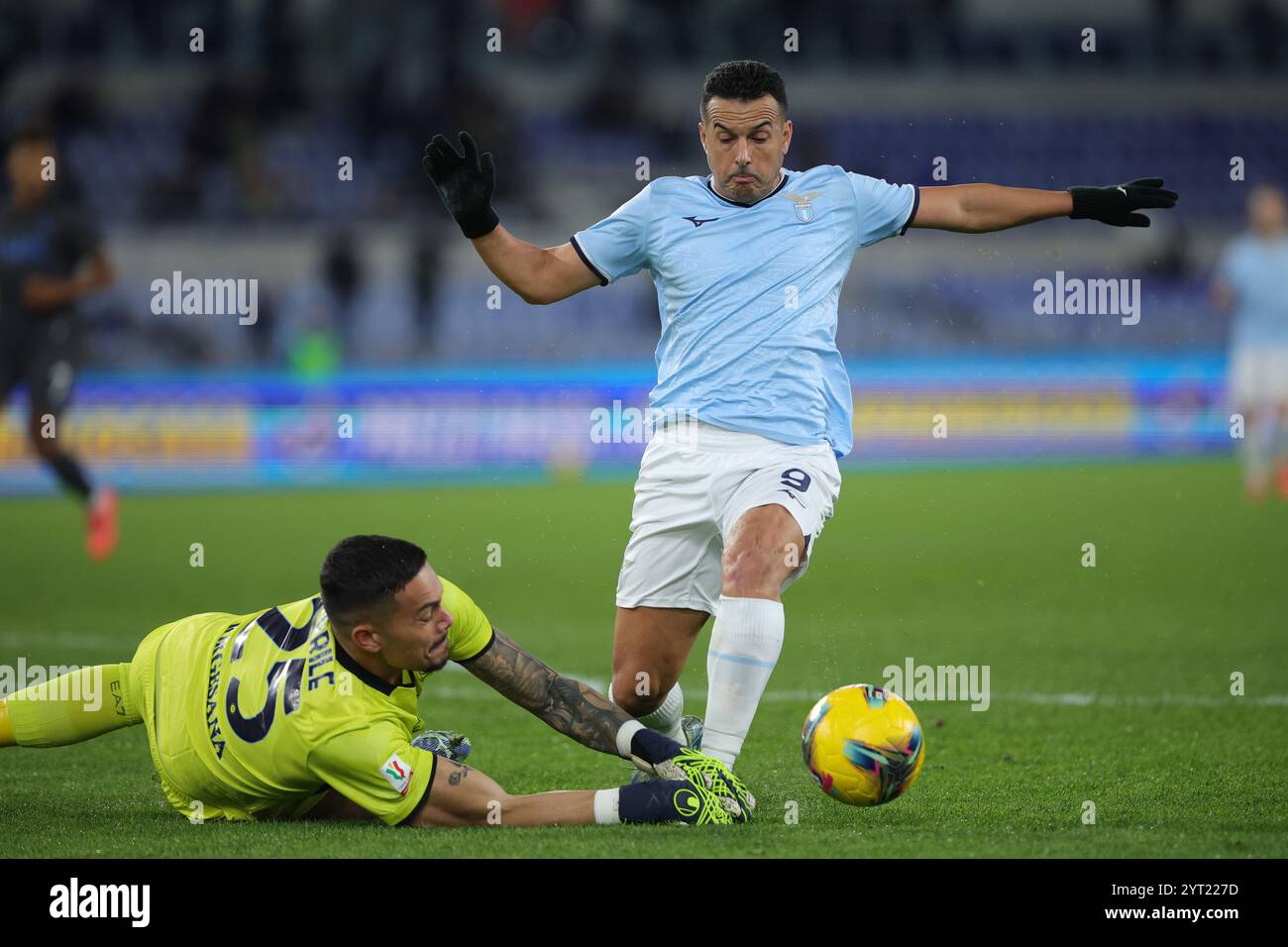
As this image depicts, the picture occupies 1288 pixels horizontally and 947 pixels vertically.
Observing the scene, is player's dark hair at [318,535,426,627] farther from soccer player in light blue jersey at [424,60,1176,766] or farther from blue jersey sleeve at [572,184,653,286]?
blue jersey sleeve at [572,184,653,286]

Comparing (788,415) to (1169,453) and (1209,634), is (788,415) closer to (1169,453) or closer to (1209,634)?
(1209,634)

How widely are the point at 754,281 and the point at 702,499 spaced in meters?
0.72

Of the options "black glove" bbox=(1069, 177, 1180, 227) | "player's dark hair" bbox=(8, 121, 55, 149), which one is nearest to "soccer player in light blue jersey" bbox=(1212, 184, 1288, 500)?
"player's dark hair" bbox=(8, 121, 55, 149)

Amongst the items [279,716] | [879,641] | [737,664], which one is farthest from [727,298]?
[879,641]

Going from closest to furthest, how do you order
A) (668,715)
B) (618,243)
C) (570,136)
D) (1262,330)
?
1. (618,243)
2. (668,715)
3. (1262,330)
4. (570,136)

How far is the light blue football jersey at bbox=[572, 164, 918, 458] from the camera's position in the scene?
5.22 m

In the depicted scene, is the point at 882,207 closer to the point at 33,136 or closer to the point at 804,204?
the point at 804,204

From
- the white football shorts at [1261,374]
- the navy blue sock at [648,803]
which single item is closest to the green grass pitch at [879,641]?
the navy blue sock at [648,803]

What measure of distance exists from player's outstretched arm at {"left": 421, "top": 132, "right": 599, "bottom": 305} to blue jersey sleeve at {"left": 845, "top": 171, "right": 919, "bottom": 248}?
0.90 meters

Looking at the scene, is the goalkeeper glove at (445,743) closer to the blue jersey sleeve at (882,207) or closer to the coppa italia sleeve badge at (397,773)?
the coppa italia sleeve badge at (397,773)

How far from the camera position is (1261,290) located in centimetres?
1559

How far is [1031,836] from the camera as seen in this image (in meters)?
4.45
